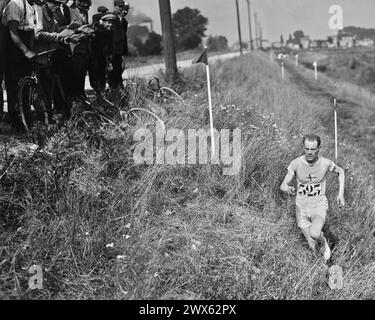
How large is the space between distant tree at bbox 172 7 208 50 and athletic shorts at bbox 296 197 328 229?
95.5ft

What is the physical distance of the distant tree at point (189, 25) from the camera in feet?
111

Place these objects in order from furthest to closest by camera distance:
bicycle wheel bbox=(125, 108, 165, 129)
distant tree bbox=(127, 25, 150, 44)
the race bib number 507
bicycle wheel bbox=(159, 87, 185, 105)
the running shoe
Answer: distant tree bbox=(127, 25, 150, 44) → bicycle wheel bbox=(159, 87, 185, 105) → bicycle wheel bbox=(125, 108, 165, 129) → the running shoe → the race bib number 507

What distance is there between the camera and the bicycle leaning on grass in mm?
5773

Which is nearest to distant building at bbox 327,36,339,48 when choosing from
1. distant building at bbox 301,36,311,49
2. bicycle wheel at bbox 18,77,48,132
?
distant building at bbox 301,36,311,49

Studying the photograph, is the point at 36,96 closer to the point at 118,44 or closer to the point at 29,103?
the point at 29,103

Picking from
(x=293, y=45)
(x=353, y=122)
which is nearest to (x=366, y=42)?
(x=293, y=45)

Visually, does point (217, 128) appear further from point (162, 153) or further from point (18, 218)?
point (18, 218)

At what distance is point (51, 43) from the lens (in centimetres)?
587

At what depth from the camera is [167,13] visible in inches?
405

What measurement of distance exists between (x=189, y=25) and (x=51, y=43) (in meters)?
29.4

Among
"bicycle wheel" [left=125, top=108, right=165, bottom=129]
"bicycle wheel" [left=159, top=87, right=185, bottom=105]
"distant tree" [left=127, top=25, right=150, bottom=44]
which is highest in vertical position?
"distant tree" [left=127, top=25, right=150, bottom=44]

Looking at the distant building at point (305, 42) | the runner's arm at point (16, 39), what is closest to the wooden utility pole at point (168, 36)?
the runner's arm at point (16, 39)

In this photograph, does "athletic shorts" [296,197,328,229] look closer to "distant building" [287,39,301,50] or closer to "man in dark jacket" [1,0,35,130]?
"man in dark jacket" [1,0,35,130]
